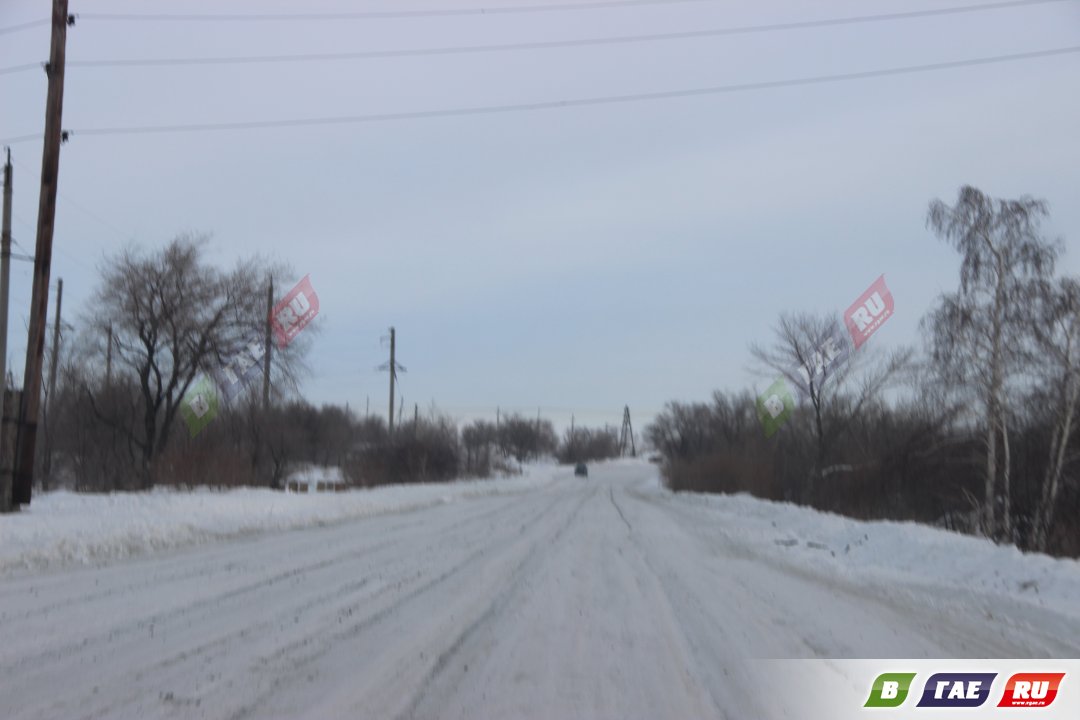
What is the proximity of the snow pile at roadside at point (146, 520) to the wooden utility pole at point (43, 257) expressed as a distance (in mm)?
1238

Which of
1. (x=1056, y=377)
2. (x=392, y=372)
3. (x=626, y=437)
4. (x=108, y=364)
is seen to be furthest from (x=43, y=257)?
(x=626, y=437)

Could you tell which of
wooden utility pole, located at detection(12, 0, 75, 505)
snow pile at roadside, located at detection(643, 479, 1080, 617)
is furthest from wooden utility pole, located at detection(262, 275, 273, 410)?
snow pile at roadside, located at detection(643, 479, 1080, 617)

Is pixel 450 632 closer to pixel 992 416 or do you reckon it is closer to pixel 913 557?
pixel 913 557

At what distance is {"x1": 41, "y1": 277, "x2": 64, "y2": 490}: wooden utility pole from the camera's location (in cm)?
3909

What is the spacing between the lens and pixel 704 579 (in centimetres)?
1323

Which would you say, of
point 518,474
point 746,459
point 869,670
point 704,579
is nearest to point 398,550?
point 704,579

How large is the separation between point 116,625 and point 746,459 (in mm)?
37683

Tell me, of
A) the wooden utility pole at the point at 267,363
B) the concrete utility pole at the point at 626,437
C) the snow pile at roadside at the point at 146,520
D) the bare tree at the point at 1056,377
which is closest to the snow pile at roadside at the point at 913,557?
the bare tree at the point at 1056,377

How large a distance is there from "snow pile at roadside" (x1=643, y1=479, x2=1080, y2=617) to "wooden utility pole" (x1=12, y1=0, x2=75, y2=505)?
16008 mm

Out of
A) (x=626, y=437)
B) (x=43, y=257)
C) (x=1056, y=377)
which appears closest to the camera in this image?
(x=43, y=257)

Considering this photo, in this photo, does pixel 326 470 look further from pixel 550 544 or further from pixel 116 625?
pixel 116 625

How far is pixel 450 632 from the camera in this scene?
8.78 m

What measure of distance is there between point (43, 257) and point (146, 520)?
6.30m

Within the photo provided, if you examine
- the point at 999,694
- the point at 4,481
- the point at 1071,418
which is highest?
the point at 1071,418
